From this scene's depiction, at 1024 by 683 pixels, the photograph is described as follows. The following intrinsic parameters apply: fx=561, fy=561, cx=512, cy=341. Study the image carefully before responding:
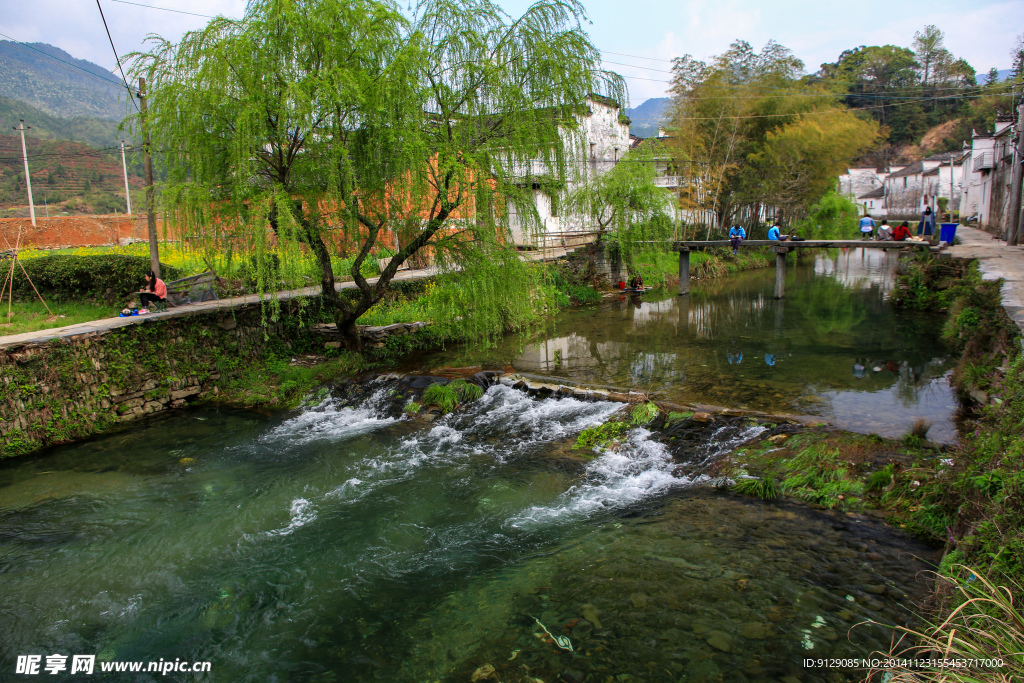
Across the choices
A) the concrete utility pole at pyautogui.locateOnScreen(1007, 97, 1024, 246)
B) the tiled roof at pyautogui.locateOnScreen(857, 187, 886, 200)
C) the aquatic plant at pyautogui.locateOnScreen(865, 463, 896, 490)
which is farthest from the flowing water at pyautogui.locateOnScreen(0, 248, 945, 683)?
the tiled roof at pyautogui.locateOnScreen(857, 187, 886, 200)

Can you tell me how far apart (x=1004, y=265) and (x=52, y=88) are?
5529 inches

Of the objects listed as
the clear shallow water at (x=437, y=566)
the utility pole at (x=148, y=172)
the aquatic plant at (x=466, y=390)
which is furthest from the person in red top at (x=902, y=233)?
the utility pole at (x=148, y=172)

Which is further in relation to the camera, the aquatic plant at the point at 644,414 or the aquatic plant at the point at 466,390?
the aquatic plant at the point at 466,390

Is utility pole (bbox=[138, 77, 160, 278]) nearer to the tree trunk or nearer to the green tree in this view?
the tree trunk

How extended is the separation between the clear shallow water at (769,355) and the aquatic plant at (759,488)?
2798 mm

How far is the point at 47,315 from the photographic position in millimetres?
12836

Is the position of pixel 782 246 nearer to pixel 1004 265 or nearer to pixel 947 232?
pixel 947 232

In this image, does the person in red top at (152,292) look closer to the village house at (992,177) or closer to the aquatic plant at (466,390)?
the aquatic plant at (466,390)

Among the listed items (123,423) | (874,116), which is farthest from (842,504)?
(874,116)

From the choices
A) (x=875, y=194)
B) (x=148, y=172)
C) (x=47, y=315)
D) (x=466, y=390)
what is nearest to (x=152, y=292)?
(x=148, y=172)

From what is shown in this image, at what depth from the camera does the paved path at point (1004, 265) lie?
8805 millimetres

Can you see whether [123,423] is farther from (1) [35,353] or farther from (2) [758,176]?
(2) [758,176]

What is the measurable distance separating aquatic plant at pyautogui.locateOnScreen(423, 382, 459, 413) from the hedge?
7852 mm

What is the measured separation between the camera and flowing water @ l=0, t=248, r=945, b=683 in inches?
178
